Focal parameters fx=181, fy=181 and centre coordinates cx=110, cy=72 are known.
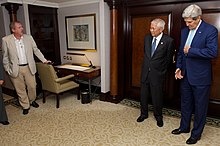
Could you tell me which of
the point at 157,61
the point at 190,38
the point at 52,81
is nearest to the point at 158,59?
the point at 157,61

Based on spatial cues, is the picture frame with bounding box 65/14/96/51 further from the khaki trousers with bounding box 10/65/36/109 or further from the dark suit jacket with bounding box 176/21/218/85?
the dark suit jacket with bounding box 176/21/218/85

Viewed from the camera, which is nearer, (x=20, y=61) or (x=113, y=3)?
(x=20, y=61)

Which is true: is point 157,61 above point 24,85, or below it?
above

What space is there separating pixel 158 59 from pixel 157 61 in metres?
0.03

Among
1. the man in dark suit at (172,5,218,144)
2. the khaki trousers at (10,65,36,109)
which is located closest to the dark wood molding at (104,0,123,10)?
the man in dark suit at (172,5,218,144)

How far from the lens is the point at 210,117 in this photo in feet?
9.73

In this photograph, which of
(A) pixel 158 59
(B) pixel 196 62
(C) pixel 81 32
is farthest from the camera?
(C) pixel 81 32

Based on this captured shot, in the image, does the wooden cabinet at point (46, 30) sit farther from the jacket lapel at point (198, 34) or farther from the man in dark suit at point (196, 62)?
the jacket lapel at point (198, 34)

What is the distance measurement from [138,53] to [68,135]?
1.94 metres

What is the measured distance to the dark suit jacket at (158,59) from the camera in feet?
8.25

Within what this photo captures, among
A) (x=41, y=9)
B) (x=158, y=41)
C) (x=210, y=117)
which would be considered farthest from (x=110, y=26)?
(x=210, y=117)

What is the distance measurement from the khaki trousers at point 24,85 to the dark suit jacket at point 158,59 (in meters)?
2.06

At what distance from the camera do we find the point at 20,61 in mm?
3113

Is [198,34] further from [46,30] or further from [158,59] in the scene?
[46,30]
